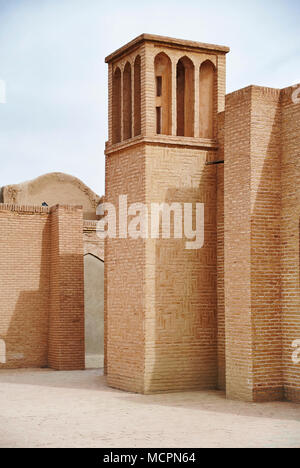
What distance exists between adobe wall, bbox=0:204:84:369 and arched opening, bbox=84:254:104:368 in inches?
89.4

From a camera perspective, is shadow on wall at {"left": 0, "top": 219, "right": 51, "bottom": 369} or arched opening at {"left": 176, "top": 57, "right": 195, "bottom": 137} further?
shadow on wall at {"left": 0, "top": 219, "right": 51, "bottom": 369}

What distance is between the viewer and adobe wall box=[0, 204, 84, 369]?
16.0 meters

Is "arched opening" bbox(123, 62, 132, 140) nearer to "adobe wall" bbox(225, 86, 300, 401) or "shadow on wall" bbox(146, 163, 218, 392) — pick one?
"shadow on wall" bbox(146, 163, 218, 392)

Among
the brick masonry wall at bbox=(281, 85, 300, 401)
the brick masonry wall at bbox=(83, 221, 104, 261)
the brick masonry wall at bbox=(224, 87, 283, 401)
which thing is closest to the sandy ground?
the brick masonry wall at bbox=(224, 87, 283, 401)

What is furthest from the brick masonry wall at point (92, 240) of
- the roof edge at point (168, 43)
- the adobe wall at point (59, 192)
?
the adobe wall at point (59, 192)

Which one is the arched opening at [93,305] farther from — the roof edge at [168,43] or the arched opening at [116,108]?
the roof edge at [168,43]

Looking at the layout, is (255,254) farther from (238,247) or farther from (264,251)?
(238,247)

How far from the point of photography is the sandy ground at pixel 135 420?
25.6 ft

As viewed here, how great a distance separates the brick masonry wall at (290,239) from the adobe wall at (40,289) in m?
6.68

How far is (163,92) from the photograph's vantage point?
12.2 metres

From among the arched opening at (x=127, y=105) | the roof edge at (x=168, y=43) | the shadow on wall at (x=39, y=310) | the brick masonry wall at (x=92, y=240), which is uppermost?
the roof edge at (x=168, y=43)
